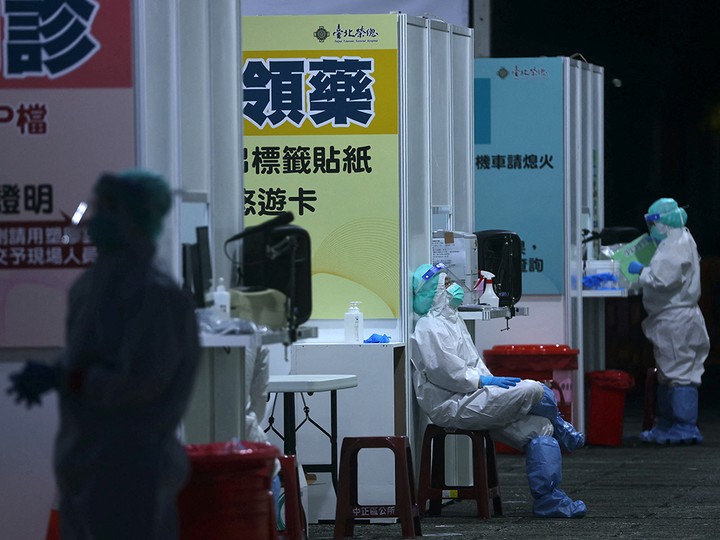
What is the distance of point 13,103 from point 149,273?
1506 mm

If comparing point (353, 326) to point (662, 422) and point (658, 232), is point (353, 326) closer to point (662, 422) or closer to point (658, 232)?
point (658, 232)

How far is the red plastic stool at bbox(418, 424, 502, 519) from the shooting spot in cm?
780

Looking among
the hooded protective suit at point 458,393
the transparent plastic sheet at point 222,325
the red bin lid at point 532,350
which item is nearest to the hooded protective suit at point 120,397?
the transparent plastic sheet at point 222,325

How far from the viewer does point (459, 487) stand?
7.97m

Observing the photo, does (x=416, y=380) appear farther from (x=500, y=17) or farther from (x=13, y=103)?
(x=500, y=17)

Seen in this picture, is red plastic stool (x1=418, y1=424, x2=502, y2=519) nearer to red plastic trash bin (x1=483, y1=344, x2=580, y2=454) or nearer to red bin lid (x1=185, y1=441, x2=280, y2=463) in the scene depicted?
red plastic trash bin (x1=483, y1=344, x2=580, y2=454)

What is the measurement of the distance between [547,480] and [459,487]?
0.47 metres

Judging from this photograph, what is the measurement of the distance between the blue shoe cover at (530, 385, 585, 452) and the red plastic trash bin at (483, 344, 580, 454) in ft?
7.74

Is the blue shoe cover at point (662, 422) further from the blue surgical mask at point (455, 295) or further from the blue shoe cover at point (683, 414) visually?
the blue surgical mask at point (455, 295)

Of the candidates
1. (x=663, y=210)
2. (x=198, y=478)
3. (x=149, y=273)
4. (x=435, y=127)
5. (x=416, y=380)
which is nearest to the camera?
(x=149, y=273)

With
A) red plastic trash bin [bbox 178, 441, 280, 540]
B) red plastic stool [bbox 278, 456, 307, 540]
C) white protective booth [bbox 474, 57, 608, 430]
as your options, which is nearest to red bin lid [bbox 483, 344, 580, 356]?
white protective booth [bbox 474, 57, 608, 430]

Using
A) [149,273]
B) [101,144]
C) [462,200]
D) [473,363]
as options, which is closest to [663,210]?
[462,200]

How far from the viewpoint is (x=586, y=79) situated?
11578 mm

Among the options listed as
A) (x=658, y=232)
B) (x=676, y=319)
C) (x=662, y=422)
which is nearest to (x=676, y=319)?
(x=676, y=319)
